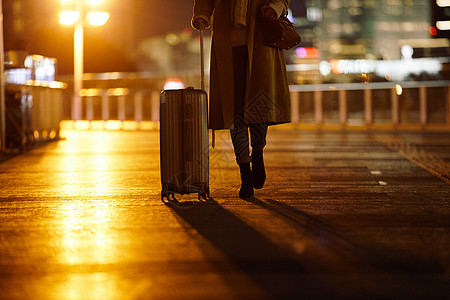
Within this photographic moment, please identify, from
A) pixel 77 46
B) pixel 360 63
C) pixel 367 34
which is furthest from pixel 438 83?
pixel 367 34

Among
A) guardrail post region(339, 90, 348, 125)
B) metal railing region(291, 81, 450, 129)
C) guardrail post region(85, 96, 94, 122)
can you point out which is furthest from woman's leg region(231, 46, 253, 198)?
guardrail post region(85, 96, 94, 122)

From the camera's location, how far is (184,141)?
4430 mm

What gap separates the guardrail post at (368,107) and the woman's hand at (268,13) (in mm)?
13674

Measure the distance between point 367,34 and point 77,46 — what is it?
62.8ft

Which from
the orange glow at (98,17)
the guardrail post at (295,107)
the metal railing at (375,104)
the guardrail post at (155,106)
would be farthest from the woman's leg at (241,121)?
the guardrail post at (155,106)

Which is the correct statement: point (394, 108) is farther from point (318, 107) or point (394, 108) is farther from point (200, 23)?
point (200, 23)

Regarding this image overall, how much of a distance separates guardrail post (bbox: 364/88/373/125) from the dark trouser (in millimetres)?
13521

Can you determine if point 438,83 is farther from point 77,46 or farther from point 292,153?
point 77,46

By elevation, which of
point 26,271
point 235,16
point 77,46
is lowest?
point 26,271

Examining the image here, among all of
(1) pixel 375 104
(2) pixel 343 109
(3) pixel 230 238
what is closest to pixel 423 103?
(1) pixel 375 104

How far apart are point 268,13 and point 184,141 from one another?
972 mm

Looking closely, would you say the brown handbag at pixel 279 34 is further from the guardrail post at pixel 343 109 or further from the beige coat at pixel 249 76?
the guardrail post at pixel 343 109

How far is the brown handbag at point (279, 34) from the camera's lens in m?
4.50

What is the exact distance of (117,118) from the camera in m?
21.3
